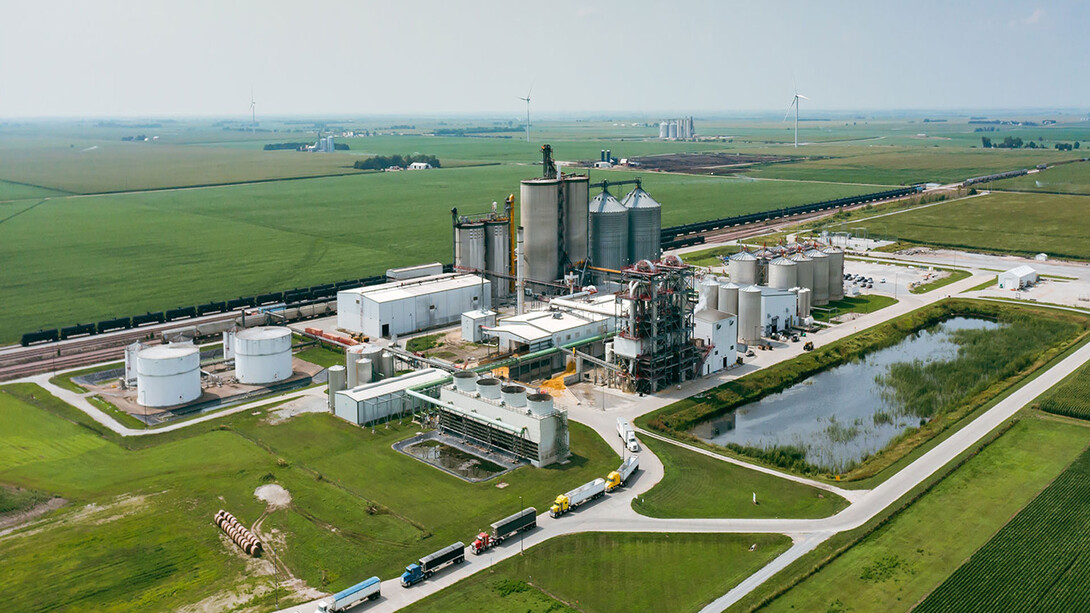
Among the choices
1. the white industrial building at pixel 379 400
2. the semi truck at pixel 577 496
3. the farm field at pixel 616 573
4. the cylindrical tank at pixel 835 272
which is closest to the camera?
the farm field at pixel 616 573

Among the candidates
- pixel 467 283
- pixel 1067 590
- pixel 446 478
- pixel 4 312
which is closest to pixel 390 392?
pixel 446 478

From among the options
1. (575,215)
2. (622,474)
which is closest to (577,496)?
(622,474)

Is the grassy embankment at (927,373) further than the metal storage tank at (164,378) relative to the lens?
No

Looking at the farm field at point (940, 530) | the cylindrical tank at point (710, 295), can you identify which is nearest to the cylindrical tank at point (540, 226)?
the cylindrical tank at point (710, 295)

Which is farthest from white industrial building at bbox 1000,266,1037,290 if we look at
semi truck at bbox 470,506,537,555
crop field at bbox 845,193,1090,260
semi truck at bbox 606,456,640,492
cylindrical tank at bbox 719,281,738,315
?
semi truck at bbox 470,506,537,555

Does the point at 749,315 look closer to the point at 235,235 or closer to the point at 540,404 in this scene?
the point at 540,404

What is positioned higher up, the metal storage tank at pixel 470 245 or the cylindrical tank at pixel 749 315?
the metal storage tank at pixel 470 245

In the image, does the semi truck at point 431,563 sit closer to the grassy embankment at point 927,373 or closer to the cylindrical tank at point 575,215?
the grassy embankment at point 927,373
